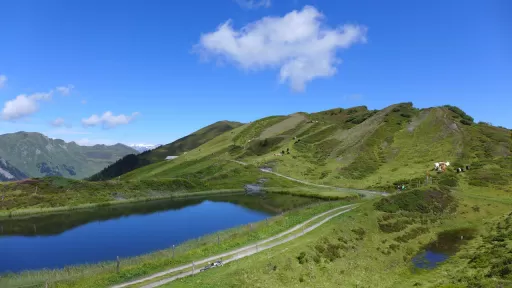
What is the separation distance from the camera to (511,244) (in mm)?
55438

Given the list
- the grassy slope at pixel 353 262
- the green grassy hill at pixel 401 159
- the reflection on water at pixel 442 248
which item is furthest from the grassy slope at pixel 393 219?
the reflection on water at pixel 442 248

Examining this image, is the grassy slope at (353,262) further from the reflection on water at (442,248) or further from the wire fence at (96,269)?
the wire fence at (96,269)

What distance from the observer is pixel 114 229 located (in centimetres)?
8181

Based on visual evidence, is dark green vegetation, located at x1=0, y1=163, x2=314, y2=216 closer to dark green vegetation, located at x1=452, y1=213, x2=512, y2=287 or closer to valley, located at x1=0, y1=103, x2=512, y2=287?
valley, located at x1=0, y1=103, x2=512, y2=287

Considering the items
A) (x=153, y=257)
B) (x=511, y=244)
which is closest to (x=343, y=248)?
(x=511, y=244)

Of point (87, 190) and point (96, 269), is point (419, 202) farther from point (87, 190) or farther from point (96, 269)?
point (87, 190)

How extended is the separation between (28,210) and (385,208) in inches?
3971

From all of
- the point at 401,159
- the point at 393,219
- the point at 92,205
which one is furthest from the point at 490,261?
the point at 401,159

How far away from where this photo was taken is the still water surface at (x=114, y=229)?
199 feet

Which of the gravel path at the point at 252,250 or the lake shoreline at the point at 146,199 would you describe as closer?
the gravel path at the point at 252,250

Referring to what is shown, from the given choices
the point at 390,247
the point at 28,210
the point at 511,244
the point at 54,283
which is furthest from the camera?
the point at 28,210

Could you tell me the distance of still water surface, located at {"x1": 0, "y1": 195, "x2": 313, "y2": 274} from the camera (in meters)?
60.8

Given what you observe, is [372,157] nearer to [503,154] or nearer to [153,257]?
[503,154]

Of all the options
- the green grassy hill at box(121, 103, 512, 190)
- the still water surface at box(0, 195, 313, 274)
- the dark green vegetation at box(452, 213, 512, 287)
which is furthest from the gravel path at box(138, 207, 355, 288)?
the green grassy hill at box(121, 103, 512, 190)
